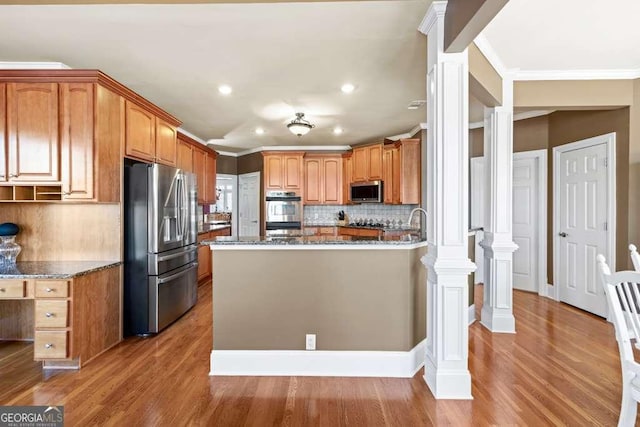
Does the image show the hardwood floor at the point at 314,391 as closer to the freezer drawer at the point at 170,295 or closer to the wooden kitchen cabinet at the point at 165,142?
the freezer drawer at the point at 170,295

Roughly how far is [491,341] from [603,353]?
0.87m

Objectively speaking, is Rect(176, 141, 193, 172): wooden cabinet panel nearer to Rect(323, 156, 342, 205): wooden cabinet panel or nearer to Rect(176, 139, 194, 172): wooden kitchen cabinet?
Rect(176, 139, 194, 172): wooden kitchen cabinet

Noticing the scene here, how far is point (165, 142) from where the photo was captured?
393cm

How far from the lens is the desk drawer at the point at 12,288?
2504 mm

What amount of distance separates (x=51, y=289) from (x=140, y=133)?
5.55 feet

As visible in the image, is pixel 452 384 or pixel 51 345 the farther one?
pixel 51 345

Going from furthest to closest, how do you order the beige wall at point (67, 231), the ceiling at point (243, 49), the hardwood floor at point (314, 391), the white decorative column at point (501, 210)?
the white decorative column at point (501, 210), the beige wall at point (67, 231), the ceiling at point (243, 49), the hardwood floor at point (314, 391)

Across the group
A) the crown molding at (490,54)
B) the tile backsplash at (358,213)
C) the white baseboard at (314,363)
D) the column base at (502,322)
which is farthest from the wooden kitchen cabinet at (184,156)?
the column base at (502,322)

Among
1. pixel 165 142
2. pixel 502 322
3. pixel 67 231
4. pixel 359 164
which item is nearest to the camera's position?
pixel 67 231

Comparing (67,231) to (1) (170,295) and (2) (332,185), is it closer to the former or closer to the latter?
(1) (170,295)

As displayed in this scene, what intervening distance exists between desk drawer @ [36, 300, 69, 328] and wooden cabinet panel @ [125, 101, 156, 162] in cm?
145

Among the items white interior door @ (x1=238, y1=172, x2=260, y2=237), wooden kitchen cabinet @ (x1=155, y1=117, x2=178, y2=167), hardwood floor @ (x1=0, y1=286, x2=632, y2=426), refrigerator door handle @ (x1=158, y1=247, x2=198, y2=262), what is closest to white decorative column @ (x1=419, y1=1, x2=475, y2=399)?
hardwood floor @ (x1=0, y1=286, x2=632, y2=426)

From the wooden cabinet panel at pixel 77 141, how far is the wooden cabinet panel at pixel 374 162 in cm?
439

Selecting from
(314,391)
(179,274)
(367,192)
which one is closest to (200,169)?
(179,274)
